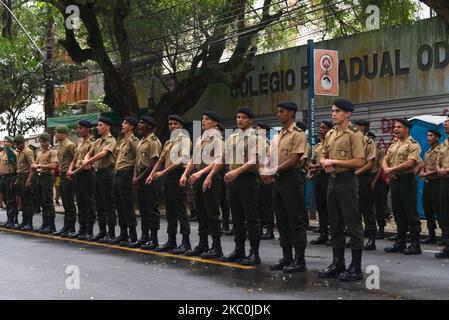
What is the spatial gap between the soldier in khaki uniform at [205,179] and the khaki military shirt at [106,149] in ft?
6.76

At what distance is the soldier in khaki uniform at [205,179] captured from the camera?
9750mm

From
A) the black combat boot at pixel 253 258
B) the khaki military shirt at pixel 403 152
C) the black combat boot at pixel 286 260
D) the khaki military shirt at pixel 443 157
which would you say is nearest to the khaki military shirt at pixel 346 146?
the black combat boot at pixel 286 260

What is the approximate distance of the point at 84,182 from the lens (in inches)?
492

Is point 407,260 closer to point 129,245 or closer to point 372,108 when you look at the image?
point 129,245

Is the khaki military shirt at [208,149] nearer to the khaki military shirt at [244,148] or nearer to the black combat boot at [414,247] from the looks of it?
the khaki military shirt at [244,148]

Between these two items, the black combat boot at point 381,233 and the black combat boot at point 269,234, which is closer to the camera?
the black combat boot at point 269,234

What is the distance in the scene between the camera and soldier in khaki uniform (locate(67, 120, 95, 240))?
493 inches

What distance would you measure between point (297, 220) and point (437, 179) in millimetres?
4350

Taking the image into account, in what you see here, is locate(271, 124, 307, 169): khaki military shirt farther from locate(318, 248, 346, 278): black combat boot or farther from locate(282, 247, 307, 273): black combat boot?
locate(318, 248, 346, 278): black combat boot

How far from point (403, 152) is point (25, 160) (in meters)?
7.63

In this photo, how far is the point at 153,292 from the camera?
289 inches

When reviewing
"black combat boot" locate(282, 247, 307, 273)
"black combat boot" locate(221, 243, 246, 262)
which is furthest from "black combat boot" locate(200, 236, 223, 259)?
"black combat boot" locate(282, 247, 307, 273)

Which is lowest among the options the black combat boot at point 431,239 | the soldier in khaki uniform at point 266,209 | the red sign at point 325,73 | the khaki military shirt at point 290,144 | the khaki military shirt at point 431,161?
the black combat boot at point 431,239

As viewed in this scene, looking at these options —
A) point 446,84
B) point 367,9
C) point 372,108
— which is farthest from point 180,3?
point 367,9
